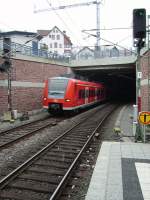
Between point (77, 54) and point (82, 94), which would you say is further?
point (77, 54)

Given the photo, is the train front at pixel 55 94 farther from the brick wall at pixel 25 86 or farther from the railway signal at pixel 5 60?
the railway signal at pixel 5 60

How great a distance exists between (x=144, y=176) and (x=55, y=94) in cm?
1493

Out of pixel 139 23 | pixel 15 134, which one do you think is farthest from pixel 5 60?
pixel 139 23

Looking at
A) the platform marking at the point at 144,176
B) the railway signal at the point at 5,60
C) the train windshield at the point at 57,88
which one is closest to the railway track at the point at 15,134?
the train windshield at the point at 57,88

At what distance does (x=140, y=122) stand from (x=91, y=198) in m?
6.81

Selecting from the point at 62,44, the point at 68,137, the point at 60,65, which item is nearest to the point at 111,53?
the point at 60,65

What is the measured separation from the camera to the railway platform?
7.18m

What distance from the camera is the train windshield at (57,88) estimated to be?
2278 centimetres

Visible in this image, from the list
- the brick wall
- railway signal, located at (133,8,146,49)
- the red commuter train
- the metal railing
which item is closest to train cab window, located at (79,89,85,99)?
the red commuter train

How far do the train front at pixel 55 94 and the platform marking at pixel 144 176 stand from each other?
13.2 m

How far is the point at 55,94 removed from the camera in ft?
75.3

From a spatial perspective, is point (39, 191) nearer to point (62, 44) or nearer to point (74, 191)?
point (74, 191)

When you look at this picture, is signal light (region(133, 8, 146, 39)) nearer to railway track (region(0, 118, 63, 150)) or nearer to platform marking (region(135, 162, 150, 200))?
platform marking (region(135, 162, 150, 200))

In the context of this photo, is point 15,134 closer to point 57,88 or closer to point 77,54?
point 57,88
